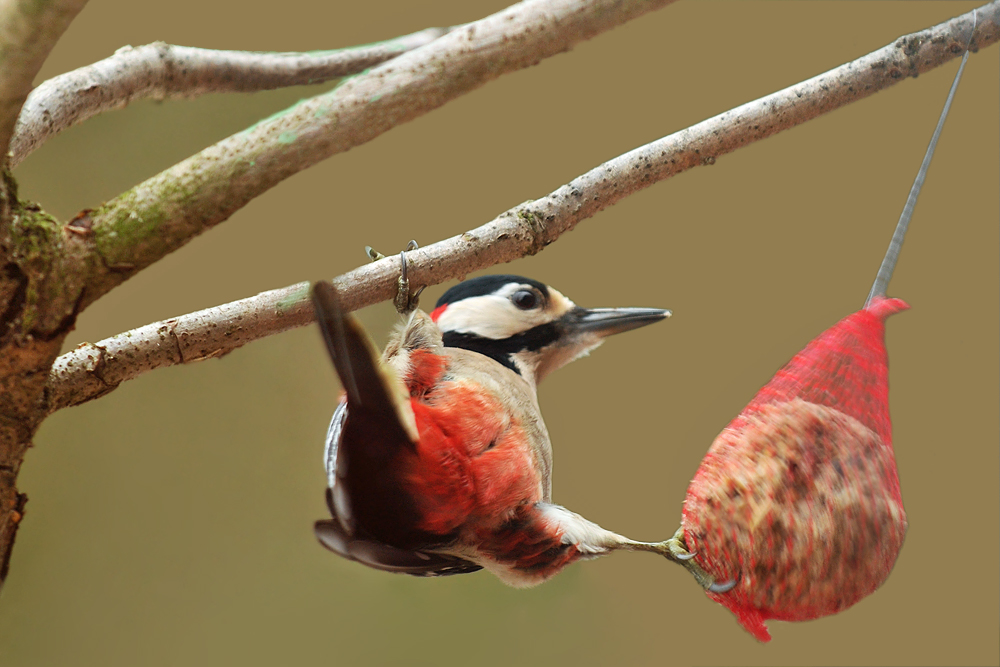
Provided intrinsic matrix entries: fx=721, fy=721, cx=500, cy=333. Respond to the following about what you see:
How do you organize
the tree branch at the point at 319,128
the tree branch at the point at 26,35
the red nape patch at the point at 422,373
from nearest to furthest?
the tree branch at the point at 26,35 < the tree branch at the point at 319,128 < the red nape patch at the point at 422,373

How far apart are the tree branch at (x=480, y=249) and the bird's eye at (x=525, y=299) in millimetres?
377

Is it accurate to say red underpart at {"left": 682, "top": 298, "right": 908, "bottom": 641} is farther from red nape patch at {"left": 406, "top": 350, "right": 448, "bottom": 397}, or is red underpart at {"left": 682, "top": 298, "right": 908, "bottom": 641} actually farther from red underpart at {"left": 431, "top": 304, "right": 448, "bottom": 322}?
red underpart at {"left": 431, "top": 304, "right": 448, "bottom": 322}

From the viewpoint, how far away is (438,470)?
1129mm

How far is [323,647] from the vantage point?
1.90m

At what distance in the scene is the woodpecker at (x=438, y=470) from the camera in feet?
3.42

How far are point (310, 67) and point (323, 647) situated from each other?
147 cm

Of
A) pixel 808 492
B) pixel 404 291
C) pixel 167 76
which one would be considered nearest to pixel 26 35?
pixel 404 291

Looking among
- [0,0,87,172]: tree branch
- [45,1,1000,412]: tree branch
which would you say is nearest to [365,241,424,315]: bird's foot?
[45,1,1000,412]: tree branch

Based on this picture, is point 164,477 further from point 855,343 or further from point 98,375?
point 855,343

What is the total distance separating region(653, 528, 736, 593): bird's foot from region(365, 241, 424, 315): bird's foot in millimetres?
588

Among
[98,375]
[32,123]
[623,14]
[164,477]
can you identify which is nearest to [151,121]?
[32,123]

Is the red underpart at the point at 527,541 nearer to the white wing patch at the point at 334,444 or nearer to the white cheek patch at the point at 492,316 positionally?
the white wing patch at the point at 334,444

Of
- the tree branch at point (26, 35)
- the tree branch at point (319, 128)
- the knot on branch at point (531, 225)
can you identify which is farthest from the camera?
the knot on branch at point (531, 225)

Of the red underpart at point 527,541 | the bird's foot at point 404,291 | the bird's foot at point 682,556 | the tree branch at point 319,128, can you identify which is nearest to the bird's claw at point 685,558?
the bird's foot at point 682,556
